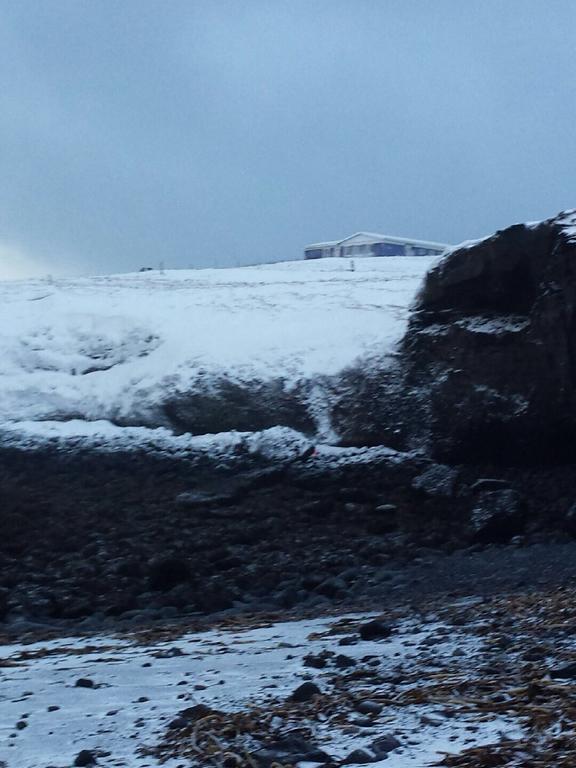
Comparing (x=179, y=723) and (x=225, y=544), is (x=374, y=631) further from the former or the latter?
(x=225, y=544)

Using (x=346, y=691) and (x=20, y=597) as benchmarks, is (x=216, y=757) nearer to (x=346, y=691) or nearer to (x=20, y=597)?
(x=346, y=691)

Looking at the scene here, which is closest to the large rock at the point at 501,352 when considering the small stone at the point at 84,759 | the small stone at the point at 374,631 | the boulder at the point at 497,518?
the boulder at the point at 497,518

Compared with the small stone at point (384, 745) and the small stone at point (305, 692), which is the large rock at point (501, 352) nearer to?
the small stone at point (305, 692)

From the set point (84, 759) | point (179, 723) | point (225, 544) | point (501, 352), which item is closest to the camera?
point (84, 759)

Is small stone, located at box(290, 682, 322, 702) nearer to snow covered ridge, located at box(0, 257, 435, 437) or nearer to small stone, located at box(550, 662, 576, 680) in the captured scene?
small stone, located at box(550, 662, 576, 680)

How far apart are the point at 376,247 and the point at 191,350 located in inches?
887

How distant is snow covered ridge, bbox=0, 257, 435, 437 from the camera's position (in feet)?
44.6

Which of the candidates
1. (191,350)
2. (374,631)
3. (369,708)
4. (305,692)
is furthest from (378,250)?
(369,708)

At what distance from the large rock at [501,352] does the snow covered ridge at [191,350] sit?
1.03 meters

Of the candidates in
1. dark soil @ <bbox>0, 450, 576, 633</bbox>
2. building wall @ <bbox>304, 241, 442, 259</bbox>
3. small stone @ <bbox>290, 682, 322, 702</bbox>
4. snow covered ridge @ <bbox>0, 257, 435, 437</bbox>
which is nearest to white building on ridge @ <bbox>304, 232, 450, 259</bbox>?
building wall @ <bbox>304, 241, 442, 259</bbox>

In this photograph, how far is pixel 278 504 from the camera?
10.7 m

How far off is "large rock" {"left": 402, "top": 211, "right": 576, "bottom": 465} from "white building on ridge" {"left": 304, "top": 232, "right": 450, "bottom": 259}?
22003mm

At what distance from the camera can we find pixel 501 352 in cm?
1262

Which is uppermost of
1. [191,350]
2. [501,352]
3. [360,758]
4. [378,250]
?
[378,250]
